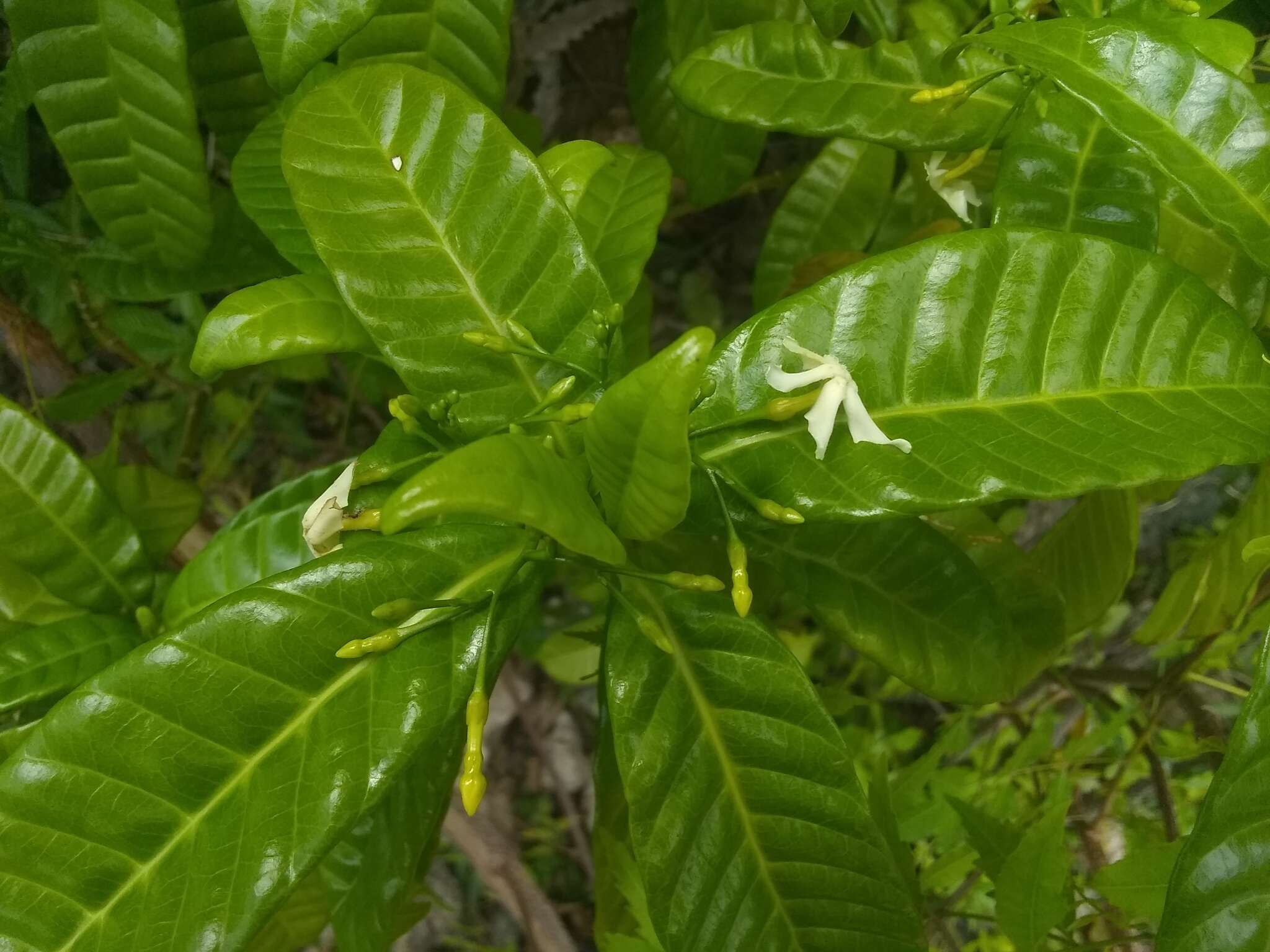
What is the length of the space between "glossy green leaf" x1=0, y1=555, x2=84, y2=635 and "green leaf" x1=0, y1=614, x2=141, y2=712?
54 millimetres

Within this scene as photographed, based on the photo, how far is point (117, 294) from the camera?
1.23 metres

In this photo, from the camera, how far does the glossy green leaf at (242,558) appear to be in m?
0.94

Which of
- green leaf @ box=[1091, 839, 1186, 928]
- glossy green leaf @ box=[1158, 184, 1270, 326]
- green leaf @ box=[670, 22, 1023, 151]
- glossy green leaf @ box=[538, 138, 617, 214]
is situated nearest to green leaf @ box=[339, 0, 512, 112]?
glossy green leaf @ box=[538, 138, 617, 214]

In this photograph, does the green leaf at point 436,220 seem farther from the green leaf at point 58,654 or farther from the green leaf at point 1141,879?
the green leaf at point 1141,879

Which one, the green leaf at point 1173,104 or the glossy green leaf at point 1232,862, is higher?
the green leaf at point 1173,104

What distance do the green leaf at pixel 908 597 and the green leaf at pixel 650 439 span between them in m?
0.36

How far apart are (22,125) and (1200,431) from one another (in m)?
1.50

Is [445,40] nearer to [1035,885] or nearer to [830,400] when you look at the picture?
[830,400]

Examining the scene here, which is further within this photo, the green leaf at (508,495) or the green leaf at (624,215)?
the green leaf at (624,215)

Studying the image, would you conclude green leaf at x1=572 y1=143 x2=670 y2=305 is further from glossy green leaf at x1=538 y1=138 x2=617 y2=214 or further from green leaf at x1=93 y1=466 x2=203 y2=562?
green leaf at x1=93 y1=466 x2=203 y2=562

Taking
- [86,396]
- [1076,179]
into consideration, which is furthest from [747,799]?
[86,396]

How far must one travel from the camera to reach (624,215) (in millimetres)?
977

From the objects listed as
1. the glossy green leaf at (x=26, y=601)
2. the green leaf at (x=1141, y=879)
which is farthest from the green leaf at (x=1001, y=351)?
the glossy green leaf at (x=26, y=601)

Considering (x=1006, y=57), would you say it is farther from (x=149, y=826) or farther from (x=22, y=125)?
(x=22, y=125)
